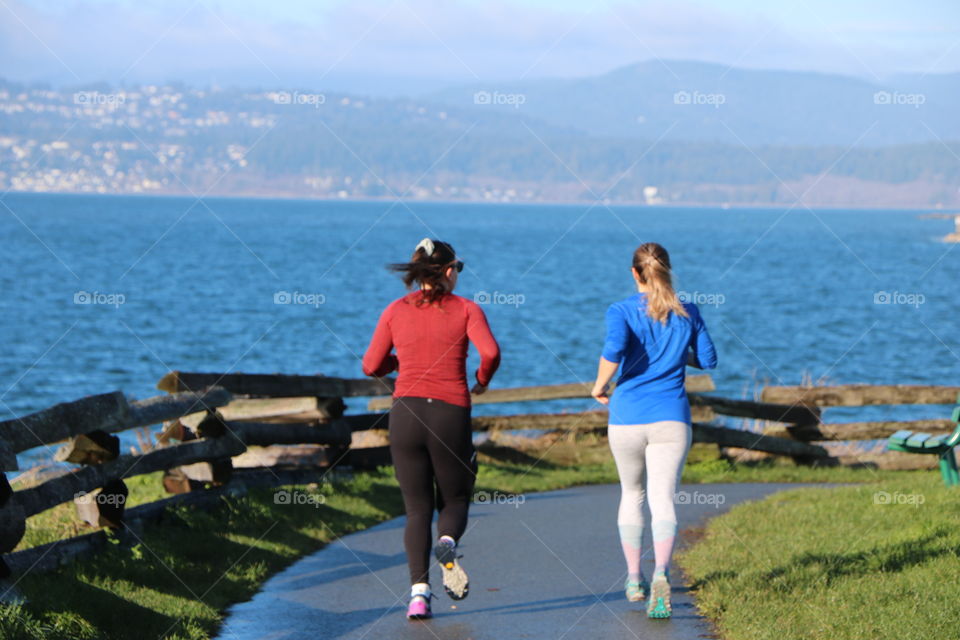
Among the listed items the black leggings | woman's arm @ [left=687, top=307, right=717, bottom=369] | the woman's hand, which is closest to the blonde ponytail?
woman's arm @ [left=687, top=307, right=717, bottom=369]

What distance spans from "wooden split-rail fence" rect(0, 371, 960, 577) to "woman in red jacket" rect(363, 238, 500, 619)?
208 centimetres

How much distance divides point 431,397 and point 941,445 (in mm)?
6393

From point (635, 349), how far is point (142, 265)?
80568 mm

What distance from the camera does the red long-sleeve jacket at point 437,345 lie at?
6.80 metres

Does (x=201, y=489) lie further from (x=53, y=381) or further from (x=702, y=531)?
(x=53, y=381)

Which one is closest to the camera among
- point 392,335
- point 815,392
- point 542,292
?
point 392,335

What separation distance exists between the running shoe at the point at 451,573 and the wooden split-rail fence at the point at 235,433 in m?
2.24

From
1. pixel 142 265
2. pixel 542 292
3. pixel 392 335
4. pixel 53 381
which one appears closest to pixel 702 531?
pixel 392 335

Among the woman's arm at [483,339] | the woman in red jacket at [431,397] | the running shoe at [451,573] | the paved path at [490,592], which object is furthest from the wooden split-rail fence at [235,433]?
the woman's arm at [483,339]

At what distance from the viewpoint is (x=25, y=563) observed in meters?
7.04

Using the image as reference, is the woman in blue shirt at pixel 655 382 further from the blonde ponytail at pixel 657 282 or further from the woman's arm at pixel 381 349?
the woman's arm at pixel 381 349

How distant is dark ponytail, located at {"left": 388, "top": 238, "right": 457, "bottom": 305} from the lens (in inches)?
270

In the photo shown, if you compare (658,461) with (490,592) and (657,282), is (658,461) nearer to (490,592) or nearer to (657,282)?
(657,282)

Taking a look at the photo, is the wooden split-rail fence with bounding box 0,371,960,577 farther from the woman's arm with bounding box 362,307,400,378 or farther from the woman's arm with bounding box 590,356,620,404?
the woman's arm with bounding box 590,356,620,404
